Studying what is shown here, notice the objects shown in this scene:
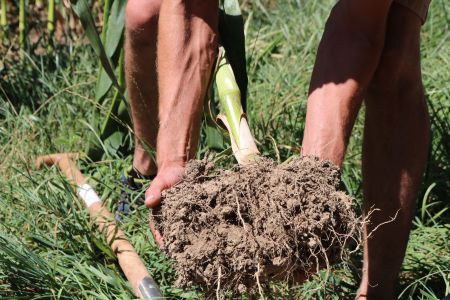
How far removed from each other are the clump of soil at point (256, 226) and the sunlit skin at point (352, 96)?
0.16 m

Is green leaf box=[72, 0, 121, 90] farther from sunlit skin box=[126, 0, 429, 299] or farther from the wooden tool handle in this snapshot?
the wooden tool handle

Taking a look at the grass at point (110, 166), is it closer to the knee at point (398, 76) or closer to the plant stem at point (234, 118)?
the plant stem at point (234, 118)

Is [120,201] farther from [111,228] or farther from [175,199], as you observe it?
[175,199]

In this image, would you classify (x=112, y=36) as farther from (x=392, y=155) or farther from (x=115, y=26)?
(x=392, y=155)

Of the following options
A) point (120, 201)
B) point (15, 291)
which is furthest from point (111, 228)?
point (15, 291)

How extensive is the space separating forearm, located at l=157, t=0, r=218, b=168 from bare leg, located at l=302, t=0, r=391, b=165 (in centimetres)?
27

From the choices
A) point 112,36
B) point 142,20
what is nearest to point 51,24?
point 112,36

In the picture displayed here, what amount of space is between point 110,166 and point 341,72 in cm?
127

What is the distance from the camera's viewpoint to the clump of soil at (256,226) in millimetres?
1807

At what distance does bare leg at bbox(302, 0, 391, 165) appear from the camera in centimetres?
213

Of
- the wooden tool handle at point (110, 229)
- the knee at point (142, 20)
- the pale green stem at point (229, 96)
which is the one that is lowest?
the wooden tool handle at point (110, 229)

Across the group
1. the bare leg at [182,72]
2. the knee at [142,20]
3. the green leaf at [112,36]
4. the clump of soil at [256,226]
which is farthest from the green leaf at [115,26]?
the clump of soil at [256,226]

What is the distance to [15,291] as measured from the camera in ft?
8.36

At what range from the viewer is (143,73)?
2.83 metres
